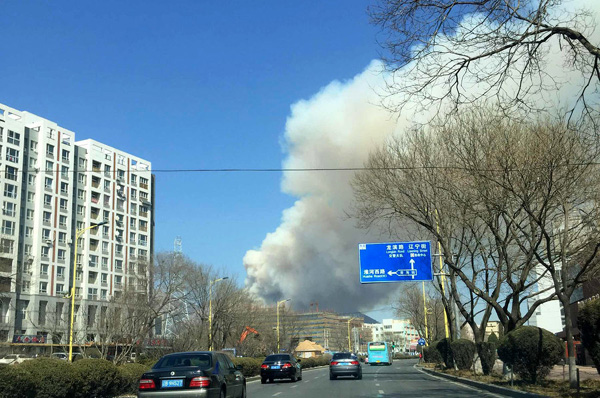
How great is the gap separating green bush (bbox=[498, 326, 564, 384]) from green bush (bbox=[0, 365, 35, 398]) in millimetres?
15937

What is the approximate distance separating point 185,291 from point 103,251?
40.8 meters

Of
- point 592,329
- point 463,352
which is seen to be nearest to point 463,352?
point 463,352

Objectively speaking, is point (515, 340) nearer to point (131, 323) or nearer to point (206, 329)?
point (131, 323)

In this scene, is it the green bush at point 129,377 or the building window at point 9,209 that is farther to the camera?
the building window at point 9,209

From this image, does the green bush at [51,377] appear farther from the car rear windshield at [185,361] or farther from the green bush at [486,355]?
the green bush at [486,355]

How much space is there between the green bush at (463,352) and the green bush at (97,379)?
2492cm

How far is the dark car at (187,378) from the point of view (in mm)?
13289

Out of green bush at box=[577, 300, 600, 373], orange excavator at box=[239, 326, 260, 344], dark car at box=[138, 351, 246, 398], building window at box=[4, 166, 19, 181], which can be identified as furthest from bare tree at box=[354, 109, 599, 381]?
building window at box=[4, 166, 19, 181]

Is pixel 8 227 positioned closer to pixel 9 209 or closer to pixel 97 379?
pixel 9 209

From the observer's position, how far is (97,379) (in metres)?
16.6

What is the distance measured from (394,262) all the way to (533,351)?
1138cm

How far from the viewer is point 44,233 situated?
85500 millimetres

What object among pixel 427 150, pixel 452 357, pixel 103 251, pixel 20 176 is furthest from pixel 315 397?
pixel 103 251

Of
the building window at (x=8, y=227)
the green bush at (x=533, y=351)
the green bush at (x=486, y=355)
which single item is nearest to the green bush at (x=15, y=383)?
the green bush at (x=533, y=351)
